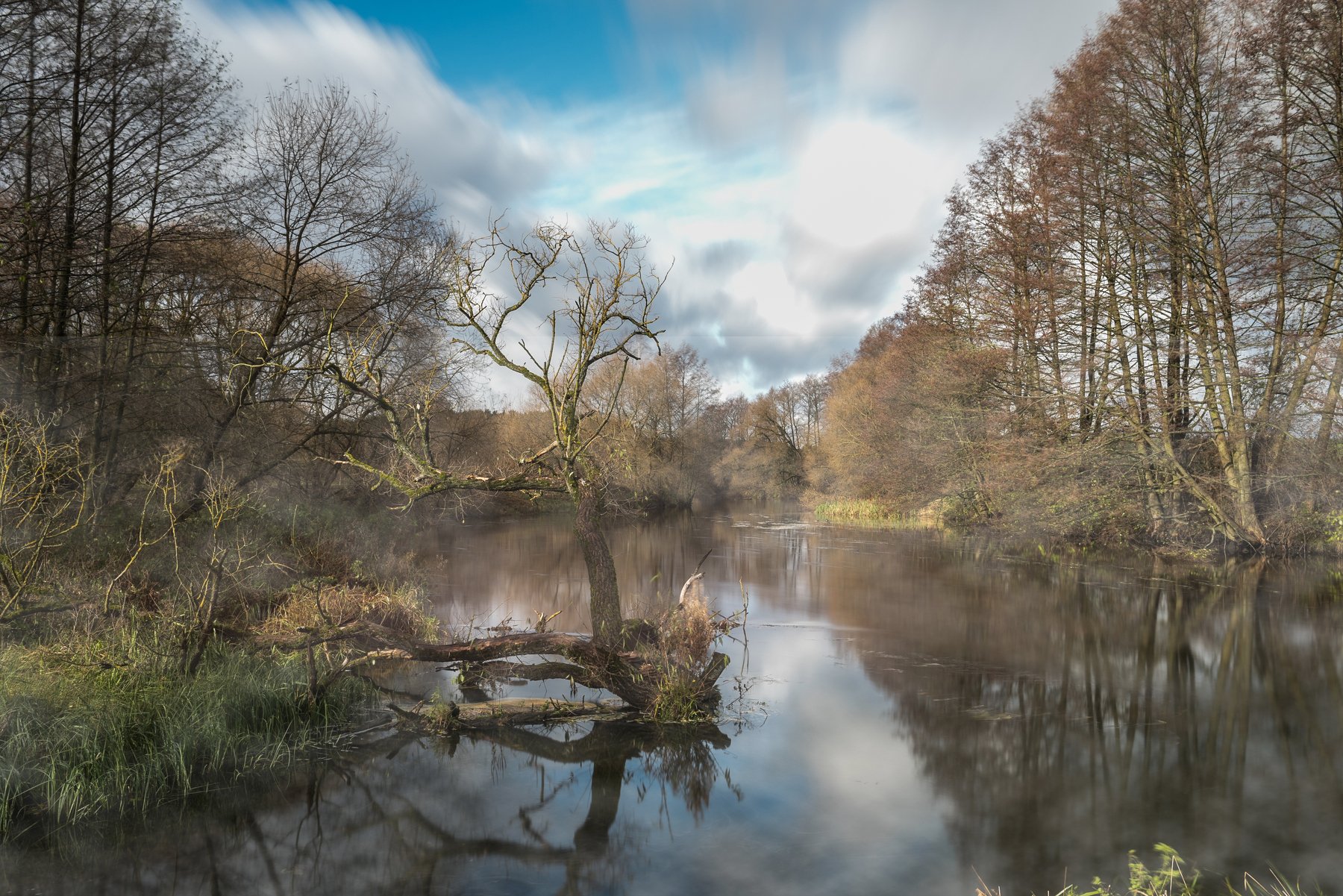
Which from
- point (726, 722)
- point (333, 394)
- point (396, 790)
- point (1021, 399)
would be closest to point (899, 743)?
point (726, 722)

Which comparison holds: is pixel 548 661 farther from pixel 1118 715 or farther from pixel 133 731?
pixel 1118 715

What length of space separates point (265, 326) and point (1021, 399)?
17636 mm

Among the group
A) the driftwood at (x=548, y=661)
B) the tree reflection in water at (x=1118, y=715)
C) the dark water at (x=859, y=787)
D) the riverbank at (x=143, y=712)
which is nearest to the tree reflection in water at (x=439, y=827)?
the dark water at (x=859, y=787)

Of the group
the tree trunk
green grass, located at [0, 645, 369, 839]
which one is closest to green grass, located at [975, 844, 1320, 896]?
the tree trunk

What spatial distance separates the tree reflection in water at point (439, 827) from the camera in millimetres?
5398

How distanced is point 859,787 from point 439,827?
361 centimetres

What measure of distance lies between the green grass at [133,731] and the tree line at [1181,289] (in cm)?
1696

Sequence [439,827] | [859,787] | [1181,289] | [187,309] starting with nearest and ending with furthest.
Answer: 1. [439,827]
2. [859,787]
3. [187,309]
4. [1181,289]

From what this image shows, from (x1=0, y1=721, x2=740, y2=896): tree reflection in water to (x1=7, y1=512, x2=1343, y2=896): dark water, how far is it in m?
0.02

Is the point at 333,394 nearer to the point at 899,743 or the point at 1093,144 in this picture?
the point at 899,743

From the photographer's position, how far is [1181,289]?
1928 cm

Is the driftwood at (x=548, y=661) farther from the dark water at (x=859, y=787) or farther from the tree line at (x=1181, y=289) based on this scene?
the tree line at (x=1181, y=289)

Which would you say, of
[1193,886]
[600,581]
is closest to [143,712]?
[600,581]

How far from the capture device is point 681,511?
43.3 m
